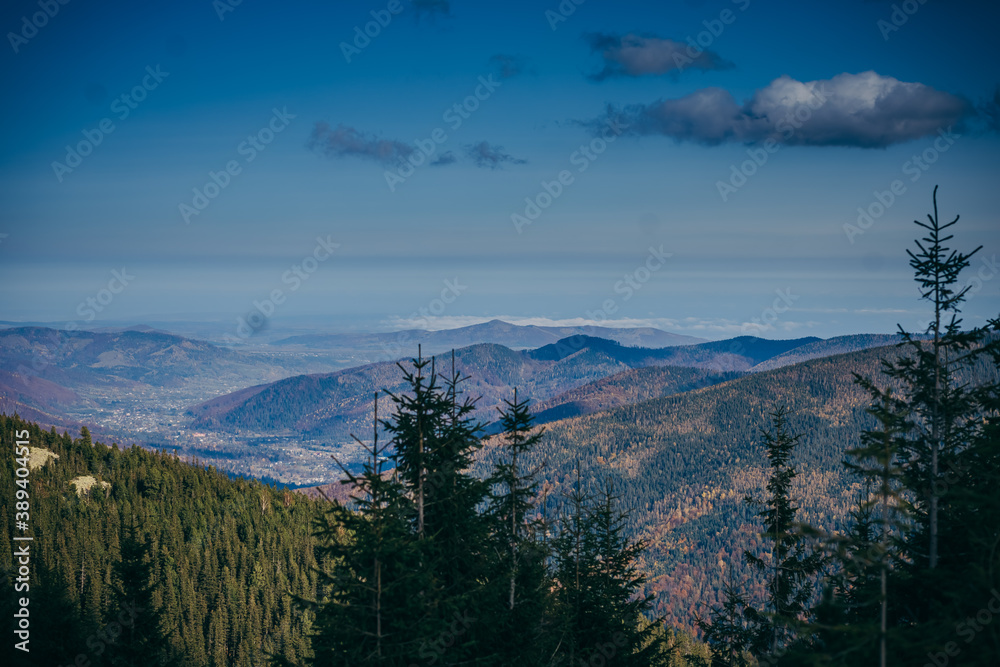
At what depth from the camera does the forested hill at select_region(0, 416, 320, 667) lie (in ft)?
282

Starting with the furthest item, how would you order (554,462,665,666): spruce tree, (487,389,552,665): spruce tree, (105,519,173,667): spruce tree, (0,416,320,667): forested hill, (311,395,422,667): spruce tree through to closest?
1. (0,416,320,667): forested hill
2. (105,519,173,667): spruce tree
3. (554,462,665,666): spruce tree
4. (487,389,552,665): spruce tree
5. (311,395,422,667): spruce tree

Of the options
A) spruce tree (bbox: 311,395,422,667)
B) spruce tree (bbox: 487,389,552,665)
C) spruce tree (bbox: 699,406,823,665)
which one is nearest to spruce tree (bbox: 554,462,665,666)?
spruce tree (bbox: 487,389,552,665)

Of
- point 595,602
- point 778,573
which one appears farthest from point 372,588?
point 778,573

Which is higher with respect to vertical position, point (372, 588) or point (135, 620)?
point (372, 588)

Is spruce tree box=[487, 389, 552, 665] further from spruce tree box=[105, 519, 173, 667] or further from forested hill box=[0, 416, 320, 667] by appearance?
forested hill box=[0, 416, 320, 667]

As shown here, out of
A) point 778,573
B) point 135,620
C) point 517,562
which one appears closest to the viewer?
point 517,562

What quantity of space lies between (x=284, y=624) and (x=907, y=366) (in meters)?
104

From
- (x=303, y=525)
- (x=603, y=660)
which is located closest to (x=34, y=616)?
(x=603, y=660)

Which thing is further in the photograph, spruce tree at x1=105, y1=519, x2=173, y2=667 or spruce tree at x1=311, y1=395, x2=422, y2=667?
spruce tree at x1=105, y1=519, x2=173, y2=667

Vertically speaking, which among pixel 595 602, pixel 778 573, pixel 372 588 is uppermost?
pixel 372 588

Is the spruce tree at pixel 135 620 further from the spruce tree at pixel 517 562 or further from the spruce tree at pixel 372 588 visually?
the spruce tree at pixel 517 562

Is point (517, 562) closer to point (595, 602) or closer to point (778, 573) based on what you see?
point (595, 602)

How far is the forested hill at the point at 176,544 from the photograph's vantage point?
282 ft

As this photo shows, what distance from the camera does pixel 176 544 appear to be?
347 ft
